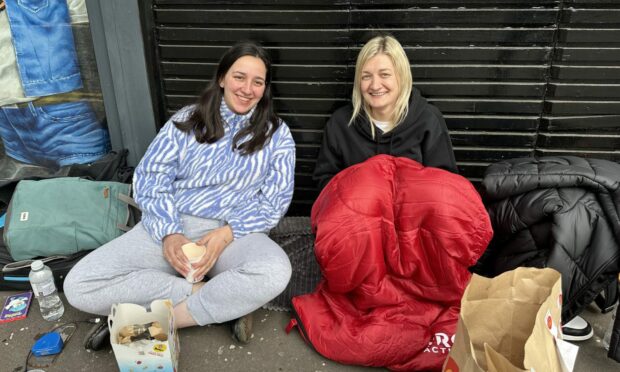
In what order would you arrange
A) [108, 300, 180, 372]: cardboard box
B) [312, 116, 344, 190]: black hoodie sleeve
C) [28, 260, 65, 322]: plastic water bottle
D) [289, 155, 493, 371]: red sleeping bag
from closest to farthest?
1. [108, 300, 180, 372]: cardboard box
2. [289, 155, 493, 371]: red sleeping bag
3. [28, 260, 65, 322]: plastic water bottle
4. [312, 116, 344, 190]: black hoodie sleeve

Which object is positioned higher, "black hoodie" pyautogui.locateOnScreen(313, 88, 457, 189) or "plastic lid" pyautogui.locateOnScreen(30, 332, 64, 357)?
"black hoodie" pyautogui.locateOnScreen(313, 88, 457, 189)

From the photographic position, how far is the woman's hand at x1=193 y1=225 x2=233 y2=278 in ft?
7.78

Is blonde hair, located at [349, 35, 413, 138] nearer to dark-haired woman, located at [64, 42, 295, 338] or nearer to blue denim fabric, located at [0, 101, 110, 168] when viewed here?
dark-haired woman, located at [64, 42, 295, 338]

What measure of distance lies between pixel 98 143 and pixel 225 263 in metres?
1.62

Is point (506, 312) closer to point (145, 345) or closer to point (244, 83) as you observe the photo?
point (145, 345)

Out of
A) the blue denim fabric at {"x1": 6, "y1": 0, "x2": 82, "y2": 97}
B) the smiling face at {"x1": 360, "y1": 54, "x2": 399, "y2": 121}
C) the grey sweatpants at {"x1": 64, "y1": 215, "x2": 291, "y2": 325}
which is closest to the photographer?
the grey sweatpants at {"x1": 64, "y1": 215, "x2": 291, "y2": 325}

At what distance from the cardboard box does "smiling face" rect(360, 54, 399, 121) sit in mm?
1458

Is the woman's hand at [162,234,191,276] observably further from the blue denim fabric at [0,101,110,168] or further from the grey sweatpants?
the blue denim fabric at [0,101,110,168]

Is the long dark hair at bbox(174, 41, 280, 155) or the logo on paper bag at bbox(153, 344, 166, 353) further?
the long dark hair at bbox(174, 41, 280, 155)

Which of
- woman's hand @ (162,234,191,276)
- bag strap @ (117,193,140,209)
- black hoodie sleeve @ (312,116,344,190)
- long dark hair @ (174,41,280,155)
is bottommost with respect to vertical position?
woman's hand @ (162,234,191,276)

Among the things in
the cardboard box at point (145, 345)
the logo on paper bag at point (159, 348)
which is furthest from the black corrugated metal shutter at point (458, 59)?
the logo on paper bag at point (159, 348)

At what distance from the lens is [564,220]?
2.15 meters

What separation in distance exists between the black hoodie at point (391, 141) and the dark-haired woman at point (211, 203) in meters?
0.28

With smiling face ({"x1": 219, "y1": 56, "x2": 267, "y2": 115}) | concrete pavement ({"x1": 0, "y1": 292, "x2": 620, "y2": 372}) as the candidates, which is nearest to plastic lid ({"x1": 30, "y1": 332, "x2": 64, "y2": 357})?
concrete pavement ({"x1": 0, "y1": 292, "x2": 620, "y2": 372})
